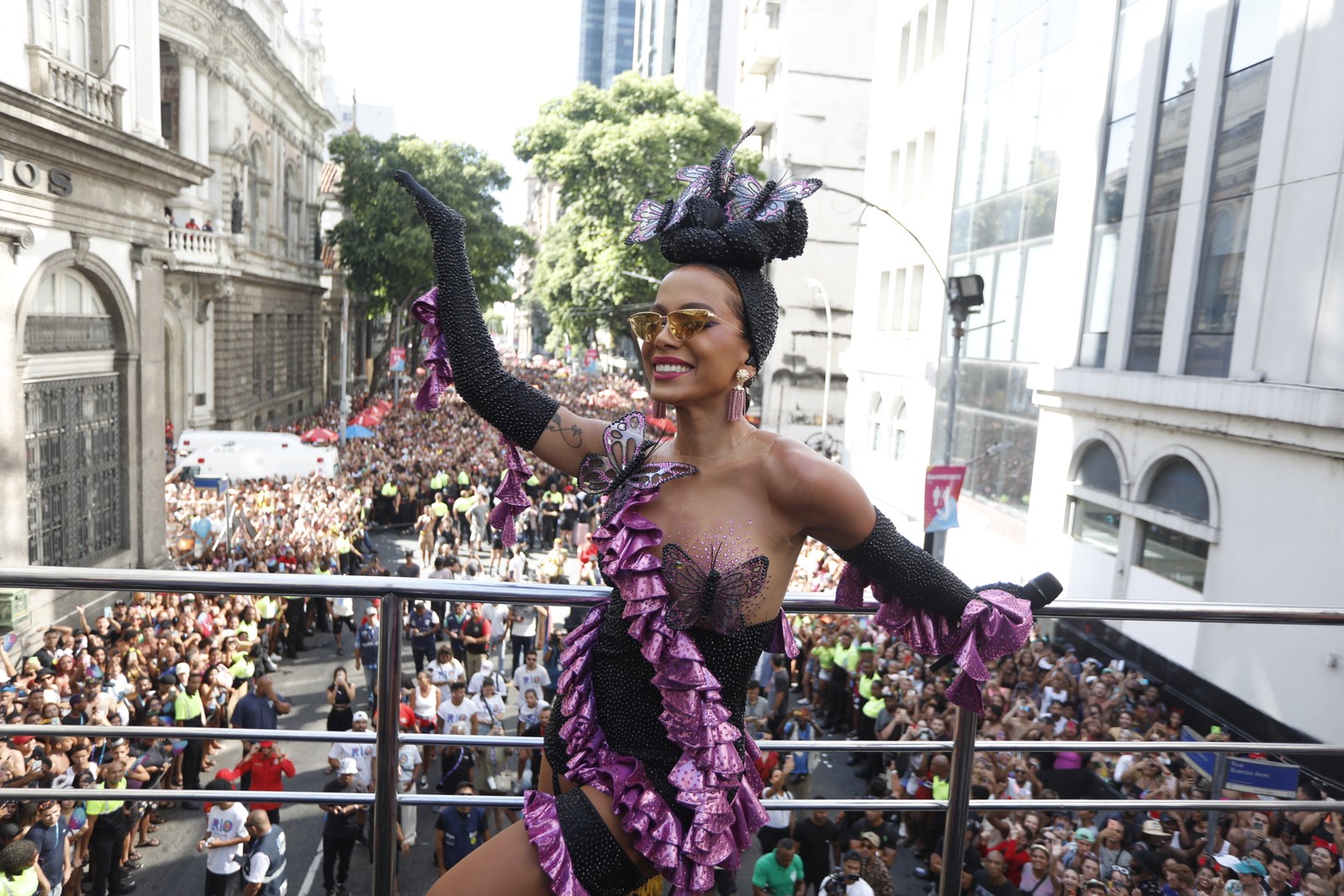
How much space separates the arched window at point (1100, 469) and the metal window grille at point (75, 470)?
48.1 ft

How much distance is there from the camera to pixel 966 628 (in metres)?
2.27

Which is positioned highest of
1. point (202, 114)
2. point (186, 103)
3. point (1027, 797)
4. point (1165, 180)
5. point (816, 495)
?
point (186, 103)

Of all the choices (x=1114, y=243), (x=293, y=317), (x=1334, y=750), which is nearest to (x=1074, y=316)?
(x=1114, y=243)

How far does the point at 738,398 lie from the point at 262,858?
6.21m

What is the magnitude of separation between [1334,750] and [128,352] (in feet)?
50.6

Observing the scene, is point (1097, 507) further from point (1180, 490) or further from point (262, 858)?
point (262, 858)

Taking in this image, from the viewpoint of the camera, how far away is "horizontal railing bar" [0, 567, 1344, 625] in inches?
95.0

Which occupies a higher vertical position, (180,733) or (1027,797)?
(180,733)

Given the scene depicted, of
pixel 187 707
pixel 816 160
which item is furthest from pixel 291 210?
pixel 187 707

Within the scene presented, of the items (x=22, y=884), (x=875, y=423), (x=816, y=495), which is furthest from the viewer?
(x=875, y=423)

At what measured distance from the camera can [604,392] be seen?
50.0 metres

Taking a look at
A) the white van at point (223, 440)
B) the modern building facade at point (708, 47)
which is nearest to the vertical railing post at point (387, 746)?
the white van at point (223, 440)

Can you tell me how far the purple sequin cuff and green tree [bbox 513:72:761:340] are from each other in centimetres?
2869

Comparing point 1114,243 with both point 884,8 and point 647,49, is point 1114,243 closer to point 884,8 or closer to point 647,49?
point 884,8
